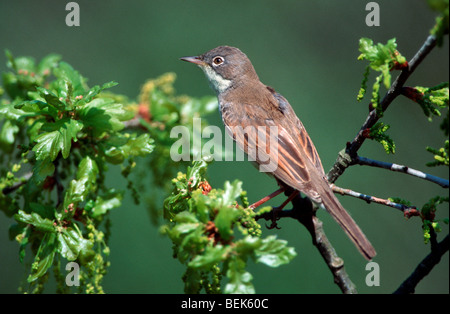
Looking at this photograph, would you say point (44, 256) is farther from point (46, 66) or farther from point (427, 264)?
point (427, 264)

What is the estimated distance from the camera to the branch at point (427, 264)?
239 centimetres

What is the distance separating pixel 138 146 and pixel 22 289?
1215 mm

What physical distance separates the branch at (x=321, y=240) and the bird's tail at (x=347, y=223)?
161 mm

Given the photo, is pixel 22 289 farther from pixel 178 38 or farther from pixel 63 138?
pixel 178 38

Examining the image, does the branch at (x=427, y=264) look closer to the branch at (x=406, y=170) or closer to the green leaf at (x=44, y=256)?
the branch at (x=406, y=170)

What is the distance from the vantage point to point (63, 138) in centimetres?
276

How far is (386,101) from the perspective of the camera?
2504 mm

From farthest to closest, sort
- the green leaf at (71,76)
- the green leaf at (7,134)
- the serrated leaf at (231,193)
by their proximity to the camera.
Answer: the green leaf at (7,134) < the green leaf at (71,76) < the serrated leaf at (231,193)

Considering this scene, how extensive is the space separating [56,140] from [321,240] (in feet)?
5.71

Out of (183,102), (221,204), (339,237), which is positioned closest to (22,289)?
(221,204)

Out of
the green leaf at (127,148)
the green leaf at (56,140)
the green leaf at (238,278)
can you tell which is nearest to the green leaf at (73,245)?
the green leaf at (56,140)

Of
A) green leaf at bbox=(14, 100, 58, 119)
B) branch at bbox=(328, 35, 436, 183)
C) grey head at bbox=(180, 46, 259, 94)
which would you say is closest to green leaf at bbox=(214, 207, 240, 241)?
branch at bbox=(328, 35, 436, 183)

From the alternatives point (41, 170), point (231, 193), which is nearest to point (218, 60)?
point (41, 170)

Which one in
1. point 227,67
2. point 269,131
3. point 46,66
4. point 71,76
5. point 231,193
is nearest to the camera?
point 231,193
